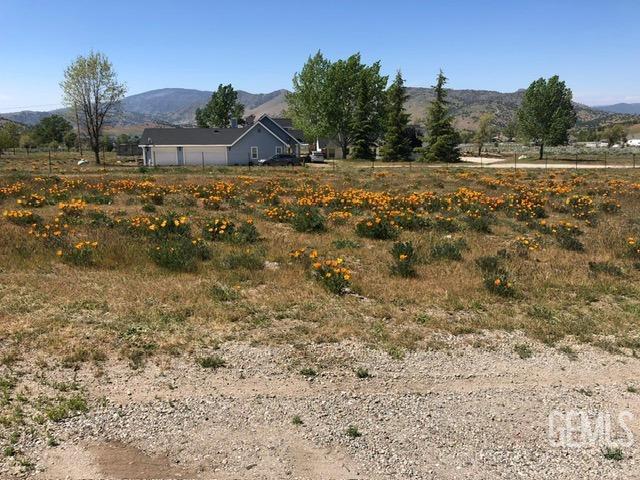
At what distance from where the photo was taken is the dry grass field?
7087 millimetres

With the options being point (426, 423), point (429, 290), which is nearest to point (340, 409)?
point (426, 423)

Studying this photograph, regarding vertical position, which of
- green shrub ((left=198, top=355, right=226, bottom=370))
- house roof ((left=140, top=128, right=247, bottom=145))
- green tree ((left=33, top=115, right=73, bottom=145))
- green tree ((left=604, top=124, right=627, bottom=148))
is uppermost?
green tree ((left=33, top=115, right=73, bottom=145))

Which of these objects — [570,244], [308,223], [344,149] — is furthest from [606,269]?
[344,149]

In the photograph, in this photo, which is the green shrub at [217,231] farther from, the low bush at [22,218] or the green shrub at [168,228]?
the low bush at [22,218]

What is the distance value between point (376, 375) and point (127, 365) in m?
3.01

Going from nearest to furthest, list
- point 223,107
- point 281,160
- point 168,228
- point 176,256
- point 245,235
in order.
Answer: point 176,256 < point 245,235 < point 168,228 < point 281,160 < point 223,107

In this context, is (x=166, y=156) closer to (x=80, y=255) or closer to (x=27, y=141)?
(x=80, y=255)

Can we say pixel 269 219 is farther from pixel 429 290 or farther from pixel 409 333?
pixel 409 333

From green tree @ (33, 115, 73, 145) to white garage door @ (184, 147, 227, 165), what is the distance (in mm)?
75244

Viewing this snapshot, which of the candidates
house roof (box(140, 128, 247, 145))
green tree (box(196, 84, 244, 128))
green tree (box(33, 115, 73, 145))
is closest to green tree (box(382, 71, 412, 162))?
house roof (box(140, 128, 247, 145))

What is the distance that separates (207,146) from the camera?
199ft

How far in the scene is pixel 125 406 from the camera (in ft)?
17.9

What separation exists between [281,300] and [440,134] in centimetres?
6417

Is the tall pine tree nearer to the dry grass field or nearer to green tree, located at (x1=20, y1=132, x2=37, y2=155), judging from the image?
the dry grass field
